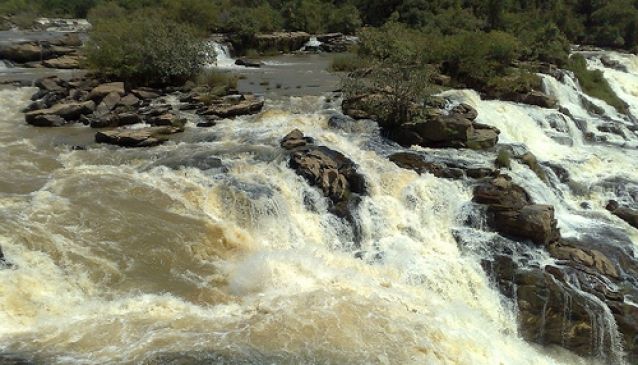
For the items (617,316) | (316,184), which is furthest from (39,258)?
(617,316)

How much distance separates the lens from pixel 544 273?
448 inches

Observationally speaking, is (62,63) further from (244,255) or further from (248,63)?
(244,255)

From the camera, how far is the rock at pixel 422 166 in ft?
47.7

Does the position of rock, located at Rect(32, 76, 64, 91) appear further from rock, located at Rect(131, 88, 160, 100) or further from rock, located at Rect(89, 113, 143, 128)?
rock, located at Rect(89, 113, 143, 128)

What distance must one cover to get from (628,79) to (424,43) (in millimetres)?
11861

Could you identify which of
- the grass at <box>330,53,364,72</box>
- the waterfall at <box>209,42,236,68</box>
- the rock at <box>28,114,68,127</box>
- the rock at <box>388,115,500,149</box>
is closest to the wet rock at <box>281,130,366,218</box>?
the rock at <box>388,115,500,149</box>

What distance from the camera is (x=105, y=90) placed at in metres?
18.9

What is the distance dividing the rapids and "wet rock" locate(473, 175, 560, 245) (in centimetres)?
59

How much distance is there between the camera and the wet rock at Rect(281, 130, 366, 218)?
13273 mm

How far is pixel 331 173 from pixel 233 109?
5822 millimetres

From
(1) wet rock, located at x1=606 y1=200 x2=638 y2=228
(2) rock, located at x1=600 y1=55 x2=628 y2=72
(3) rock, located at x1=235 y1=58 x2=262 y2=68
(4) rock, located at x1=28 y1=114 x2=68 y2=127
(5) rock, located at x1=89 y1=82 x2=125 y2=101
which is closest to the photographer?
(1) wet rock, located at x1=606 y1=200 x2=638 y2=228

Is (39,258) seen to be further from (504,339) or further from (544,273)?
(544,273)

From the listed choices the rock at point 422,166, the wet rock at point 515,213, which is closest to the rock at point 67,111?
the rock at point 422,166

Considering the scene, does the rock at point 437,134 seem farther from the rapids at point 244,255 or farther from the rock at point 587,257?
the rock at point 587,257
